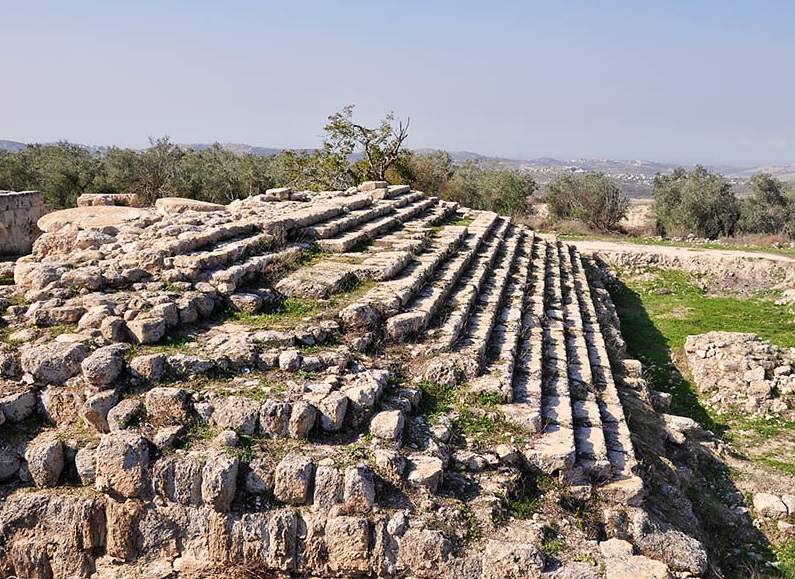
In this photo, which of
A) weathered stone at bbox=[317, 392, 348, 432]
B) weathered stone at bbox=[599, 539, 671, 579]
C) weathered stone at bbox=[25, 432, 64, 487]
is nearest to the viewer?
weathered stone at bbox=[599, 539, 671, 579]

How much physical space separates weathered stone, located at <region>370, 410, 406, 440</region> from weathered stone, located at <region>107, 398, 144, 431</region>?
1877 mm

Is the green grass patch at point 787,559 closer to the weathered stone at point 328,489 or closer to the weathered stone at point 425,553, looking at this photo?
the weathered stone at point 425,553

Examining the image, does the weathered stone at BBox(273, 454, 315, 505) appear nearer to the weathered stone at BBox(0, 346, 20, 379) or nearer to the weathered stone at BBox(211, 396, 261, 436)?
the weathered stone at BBox(211, 396, 261, 436)

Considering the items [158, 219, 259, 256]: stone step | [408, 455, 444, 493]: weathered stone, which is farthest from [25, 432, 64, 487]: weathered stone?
[158, 219, 259, 256]: stone step

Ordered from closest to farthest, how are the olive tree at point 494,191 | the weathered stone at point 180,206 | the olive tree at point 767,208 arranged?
the weathered stone at point 180,206 < the olive tree at point 767,208 < the olive tree at point 494,191

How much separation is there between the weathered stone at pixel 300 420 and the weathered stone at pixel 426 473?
0.87 metres

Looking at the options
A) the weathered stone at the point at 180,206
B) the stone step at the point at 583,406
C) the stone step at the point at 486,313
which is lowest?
the stone step at the point at 583,406

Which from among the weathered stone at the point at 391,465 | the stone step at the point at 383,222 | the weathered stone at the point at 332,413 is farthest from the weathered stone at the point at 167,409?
the stone step at the point at 383,222

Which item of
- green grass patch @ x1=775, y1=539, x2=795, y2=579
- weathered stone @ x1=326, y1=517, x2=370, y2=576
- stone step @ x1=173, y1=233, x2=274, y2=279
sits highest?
stone step @ x1=173, y1=233, x2=274, y2=279

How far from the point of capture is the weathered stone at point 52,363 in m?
5.04

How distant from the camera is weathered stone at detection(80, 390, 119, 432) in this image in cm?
480

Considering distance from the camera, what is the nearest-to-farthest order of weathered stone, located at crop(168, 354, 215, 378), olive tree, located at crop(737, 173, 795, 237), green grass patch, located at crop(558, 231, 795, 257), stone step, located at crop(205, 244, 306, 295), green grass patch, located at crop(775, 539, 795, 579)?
weathered stone, located at crop(168, 354, 215, 378), green grass patch, located at crop(775, 539, 795, 579), stone step, located at crop(205, 244, 306, 295), green grass patch, located at crop(558, 231, 795, 257), olive tree, located at crop(737, 173, 795, 237)

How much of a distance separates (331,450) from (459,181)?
30.0 meters

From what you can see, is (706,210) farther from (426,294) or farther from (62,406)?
(62,406)
